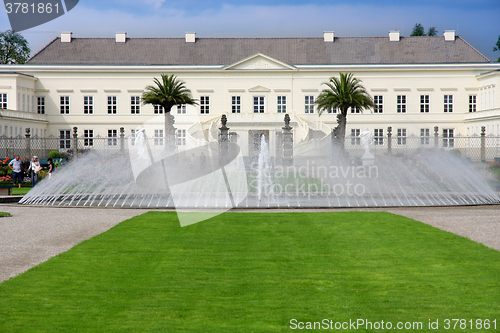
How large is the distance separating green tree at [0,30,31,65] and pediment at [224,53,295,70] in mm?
35886

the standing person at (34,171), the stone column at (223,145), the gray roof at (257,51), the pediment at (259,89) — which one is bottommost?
the standing person at (34,171)

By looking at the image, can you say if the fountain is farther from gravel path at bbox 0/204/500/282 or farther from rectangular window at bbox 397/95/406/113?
rectangular window at bbox 397/95/406/113

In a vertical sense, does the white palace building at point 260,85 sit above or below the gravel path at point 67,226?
above

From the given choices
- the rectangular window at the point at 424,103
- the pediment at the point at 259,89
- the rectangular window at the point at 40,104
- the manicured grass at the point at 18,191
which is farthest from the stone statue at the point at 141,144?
the rectangular window at the point at 424,103

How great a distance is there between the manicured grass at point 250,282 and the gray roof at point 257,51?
166ft

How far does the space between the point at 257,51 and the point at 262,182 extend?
3816 centimetres

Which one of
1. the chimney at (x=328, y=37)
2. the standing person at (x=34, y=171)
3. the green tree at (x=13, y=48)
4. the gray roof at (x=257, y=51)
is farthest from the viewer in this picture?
the green tree at (x=13, y=48)

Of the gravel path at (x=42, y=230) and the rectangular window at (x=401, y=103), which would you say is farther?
the rectangular window at (x=401, y=103)

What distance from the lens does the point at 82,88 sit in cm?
5906

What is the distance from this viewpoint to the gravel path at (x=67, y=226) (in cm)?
921

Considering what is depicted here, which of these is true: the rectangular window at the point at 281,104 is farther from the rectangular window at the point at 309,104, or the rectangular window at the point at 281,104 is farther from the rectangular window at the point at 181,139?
the rectangular window at the point at 181,139

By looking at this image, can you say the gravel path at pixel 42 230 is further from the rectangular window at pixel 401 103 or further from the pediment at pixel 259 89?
the rectangular window at pixel 401 103

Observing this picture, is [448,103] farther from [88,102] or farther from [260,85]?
[88,102]

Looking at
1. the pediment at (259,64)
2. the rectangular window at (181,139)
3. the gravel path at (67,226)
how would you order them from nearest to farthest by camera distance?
the gravel path at (67,226) < the rectangular window at (181,139) < the pediment at (259,64)
